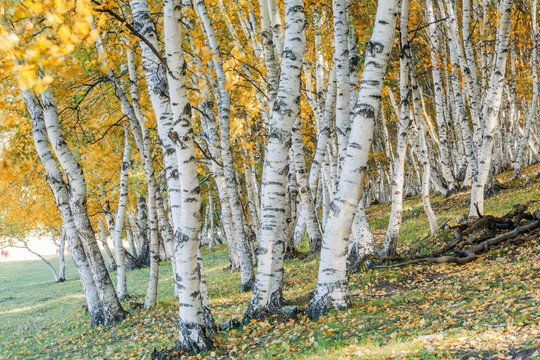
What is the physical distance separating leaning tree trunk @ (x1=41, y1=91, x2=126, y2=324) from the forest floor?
582 mm

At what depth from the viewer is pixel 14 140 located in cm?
1230

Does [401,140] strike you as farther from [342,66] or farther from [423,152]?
[342,66]

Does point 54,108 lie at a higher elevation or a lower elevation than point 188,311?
higher

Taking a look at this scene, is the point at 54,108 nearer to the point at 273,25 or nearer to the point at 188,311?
the point at 273,25

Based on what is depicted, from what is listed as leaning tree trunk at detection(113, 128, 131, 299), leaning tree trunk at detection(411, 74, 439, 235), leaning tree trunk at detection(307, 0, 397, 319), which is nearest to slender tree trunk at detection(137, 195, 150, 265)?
leaning tree trunk at detection(113, 128, 131, 299)

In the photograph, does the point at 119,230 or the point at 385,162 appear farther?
the point at 385,162

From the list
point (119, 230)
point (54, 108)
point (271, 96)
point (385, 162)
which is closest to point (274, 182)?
point (271, 96)

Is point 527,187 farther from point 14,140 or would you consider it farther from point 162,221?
point 14,140

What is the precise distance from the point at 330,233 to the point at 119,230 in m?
9.15

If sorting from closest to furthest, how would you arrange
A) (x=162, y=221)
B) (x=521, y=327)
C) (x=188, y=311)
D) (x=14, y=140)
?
(x=521, y=327)
(x=188, y=311)
(x=162, y=221)
(x=14, y=140)

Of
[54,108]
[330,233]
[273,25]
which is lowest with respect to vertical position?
[330,233]

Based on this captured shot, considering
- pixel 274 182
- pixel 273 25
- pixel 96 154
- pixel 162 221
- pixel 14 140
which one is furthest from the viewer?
pixel 96 154

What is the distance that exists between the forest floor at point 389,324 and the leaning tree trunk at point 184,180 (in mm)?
815

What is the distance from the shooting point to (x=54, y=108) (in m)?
10.3
